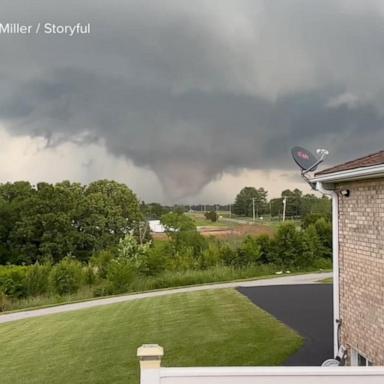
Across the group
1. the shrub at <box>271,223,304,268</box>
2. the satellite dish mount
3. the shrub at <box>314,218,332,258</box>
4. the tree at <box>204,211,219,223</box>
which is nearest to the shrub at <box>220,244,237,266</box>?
the shrub at <box>271,223,304,268</box>

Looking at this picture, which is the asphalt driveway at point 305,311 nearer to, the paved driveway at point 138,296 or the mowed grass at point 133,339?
the mowed grass at point 133,339

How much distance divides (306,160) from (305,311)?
6045mm

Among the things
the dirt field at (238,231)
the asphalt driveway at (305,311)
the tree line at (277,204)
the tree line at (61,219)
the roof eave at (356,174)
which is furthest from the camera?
the tree line at (277,204)

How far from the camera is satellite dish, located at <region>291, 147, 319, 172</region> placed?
5511 mm

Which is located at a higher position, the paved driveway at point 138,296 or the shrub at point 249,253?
the shrub at point 249,253

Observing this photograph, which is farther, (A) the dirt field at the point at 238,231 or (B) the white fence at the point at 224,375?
(A) the dirt field at the point at 238,231

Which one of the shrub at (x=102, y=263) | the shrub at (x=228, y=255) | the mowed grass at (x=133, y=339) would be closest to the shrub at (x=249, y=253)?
the shrub at (x=228, y=255)

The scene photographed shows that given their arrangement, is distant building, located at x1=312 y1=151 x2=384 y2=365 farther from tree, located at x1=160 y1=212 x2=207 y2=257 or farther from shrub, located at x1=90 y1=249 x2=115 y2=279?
tree, located at x1=160 y1=212 x2=207 y2=257

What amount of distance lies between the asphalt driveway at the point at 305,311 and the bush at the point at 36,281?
6989mm

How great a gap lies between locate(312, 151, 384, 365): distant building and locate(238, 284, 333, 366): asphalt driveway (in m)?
1.97

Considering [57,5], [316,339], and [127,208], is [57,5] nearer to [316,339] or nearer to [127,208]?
[316,339]

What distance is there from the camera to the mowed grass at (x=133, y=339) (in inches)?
294

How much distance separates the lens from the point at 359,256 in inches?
185

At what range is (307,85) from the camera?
2058 cm
